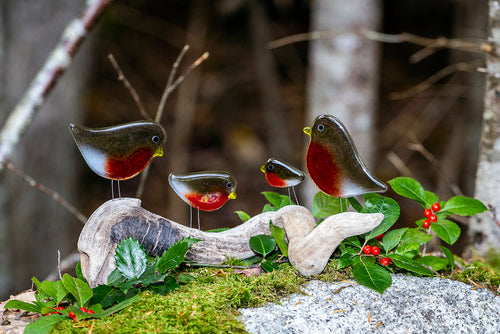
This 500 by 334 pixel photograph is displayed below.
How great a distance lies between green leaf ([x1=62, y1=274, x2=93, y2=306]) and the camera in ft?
4.03

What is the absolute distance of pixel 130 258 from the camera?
1293 mm

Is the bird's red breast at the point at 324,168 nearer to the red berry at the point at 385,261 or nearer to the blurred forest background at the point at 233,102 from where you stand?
the red berry at the point at 385,261

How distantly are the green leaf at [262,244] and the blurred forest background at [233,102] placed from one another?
2.33 meters

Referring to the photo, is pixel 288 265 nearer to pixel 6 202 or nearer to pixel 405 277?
pixel 405 277

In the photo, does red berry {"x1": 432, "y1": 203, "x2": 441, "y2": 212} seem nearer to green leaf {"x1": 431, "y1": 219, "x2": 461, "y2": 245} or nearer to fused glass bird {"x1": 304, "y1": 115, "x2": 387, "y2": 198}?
green leaf {"x1": 431, "y1": 219, "x2": 461, "y2": 245}

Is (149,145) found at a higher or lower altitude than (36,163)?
higher

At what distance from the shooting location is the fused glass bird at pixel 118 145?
1.37m

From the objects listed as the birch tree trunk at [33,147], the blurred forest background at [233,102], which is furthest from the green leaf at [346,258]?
the blurred forest background at [233,102]

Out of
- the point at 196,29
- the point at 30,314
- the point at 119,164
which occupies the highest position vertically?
the point at 196,29

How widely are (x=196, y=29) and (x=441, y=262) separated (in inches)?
165

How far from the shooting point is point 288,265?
146cm

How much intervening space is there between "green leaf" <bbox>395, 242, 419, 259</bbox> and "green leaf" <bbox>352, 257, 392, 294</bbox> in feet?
0.42

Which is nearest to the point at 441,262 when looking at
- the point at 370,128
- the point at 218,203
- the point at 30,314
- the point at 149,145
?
the point at 218,203

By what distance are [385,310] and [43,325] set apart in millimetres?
885
